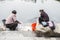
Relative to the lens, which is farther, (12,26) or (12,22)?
(12,22)

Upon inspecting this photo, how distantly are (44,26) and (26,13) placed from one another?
2235mm

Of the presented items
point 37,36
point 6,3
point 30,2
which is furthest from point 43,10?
point 37,36

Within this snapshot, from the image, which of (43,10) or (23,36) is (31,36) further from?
(43,10)

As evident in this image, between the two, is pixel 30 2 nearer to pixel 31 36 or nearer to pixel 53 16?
pixel 53 16

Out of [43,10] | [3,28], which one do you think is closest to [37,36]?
[3,28]

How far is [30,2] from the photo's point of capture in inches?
349

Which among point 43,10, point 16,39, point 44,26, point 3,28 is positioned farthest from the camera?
point 43,10

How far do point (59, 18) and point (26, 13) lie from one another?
1339 millimetres

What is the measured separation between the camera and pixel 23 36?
6457mm

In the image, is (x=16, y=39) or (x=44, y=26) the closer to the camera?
(x=16, y=39)

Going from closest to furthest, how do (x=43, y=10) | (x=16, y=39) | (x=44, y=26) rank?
1. (x=16, y=39)
2. (x=44, y=26)
3. (x=43, y=10)

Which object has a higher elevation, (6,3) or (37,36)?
(6,3)

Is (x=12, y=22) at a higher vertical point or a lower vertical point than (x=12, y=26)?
higher

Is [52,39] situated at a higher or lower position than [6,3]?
lower
